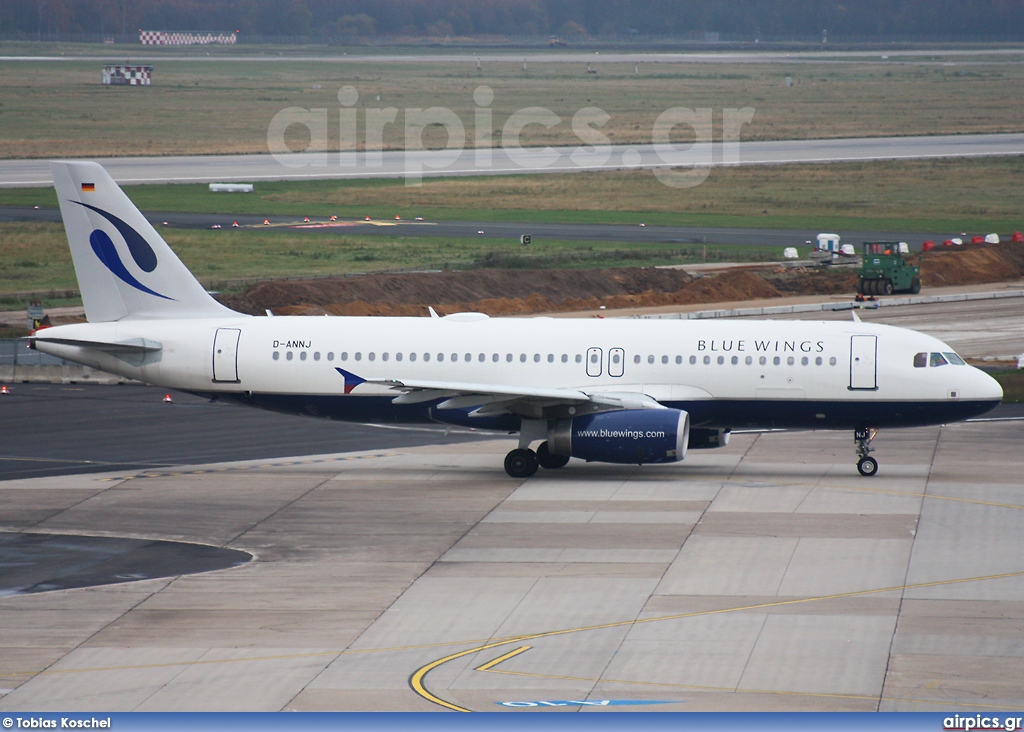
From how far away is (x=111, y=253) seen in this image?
127ft

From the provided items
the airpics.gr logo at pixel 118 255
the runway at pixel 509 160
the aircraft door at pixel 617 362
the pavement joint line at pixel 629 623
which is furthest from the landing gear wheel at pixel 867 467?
the runway at pixel 509 160

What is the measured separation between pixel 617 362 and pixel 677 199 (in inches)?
2918

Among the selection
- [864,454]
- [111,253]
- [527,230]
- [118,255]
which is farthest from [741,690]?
[527,230]

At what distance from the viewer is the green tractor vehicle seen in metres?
73.4

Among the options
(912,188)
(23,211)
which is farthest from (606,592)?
(912,188)

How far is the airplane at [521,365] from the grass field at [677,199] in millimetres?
58701

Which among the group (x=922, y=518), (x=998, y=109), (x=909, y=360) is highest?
(x=998, y=109)

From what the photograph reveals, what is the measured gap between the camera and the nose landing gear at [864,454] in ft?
121

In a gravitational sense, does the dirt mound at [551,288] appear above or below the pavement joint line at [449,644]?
above

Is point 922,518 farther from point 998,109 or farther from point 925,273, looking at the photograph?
point 998,109

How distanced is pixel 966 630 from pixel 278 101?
581ft

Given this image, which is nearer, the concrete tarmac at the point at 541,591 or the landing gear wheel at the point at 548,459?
the concrete tarmac at the point at 541,591

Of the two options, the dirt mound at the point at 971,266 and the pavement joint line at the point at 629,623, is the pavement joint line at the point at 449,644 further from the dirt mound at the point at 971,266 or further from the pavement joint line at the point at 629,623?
the dirt mound at the point at 971,266

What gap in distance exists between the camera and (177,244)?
80.8 metres
